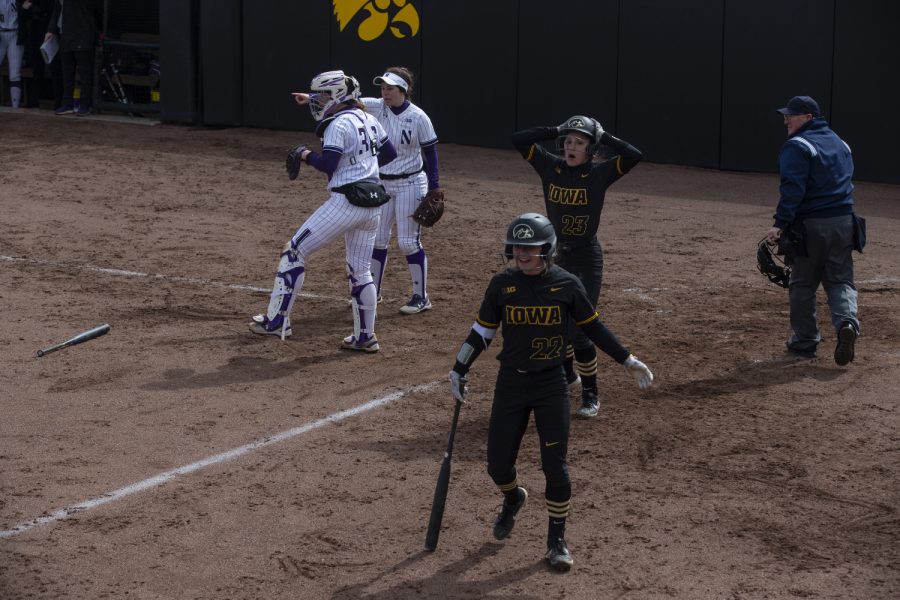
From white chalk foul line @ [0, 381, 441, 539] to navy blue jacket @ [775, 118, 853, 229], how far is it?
2994 mm

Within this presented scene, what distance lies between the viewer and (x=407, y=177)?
10.6m

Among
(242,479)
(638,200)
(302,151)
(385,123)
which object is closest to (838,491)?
(242,479)

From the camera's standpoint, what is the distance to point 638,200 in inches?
619

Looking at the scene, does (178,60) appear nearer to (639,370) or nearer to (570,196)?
(570,196)

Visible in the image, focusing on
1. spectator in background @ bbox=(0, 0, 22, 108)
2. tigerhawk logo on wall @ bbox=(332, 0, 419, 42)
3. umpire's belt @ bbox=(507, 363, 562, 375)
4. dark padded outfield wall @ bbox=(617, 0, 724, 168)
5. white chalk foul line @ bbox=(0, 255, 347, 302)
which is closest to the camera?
umpire's belt @ bbox=(507, 363, 562, 375)

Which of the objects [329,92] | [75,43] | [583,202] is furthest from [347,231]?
[75,43]

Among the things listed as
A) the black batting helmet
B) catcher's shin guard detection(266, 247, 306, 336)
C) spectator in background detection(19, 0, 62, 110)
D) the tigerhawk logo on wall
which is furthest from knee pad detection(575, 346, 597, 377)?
spectator in background detection(19, 0, 62, 110)

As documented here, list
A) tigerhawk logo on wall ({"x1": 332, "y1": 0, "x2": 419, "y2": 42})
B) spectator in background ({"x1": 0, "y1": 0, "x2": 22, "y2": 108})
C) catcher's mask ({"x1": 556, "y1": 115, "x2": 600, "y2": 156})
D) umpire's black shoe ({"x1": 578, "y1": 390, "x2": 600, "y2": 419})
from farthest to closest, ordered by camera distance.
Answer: spectator in background ({"x1": 0, "y1": 0, "x2": 22, "y2": 108})
tigerhawk logo on wall ({"x1": 332, "y1": 0, "x2": 419, "y2": 42})
umpire's black shoe ({"x1": 578, "y1": 390, "x2": 600, "y2": 419})
catcher's mask ({"x1": 556, "y1": 115, "x2": 600, "y2": 156})

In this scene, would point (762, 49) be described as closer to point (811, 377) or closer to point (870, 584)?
point (811, 377)

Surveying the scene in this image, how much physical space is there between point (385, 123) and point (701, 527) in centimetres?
532

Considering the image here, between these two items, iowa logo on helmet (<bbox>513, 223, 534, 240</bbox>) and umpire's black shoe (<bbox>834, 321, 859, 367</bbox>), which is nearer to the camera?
iowa logo on helmet (<bbox>513, 223, 534, 240</bbox>)

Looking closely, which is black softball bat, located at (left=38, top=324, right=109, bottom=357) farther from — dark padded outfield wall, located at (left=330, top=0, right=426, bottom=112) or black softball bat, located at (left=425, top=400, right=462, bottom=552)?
dark padded outfield wall, located at (left=330, top=0, right=426, bottom=112)

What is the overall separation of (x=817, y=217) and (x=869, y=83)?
27.3 ft

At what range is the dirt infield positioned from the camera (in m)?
5.86
